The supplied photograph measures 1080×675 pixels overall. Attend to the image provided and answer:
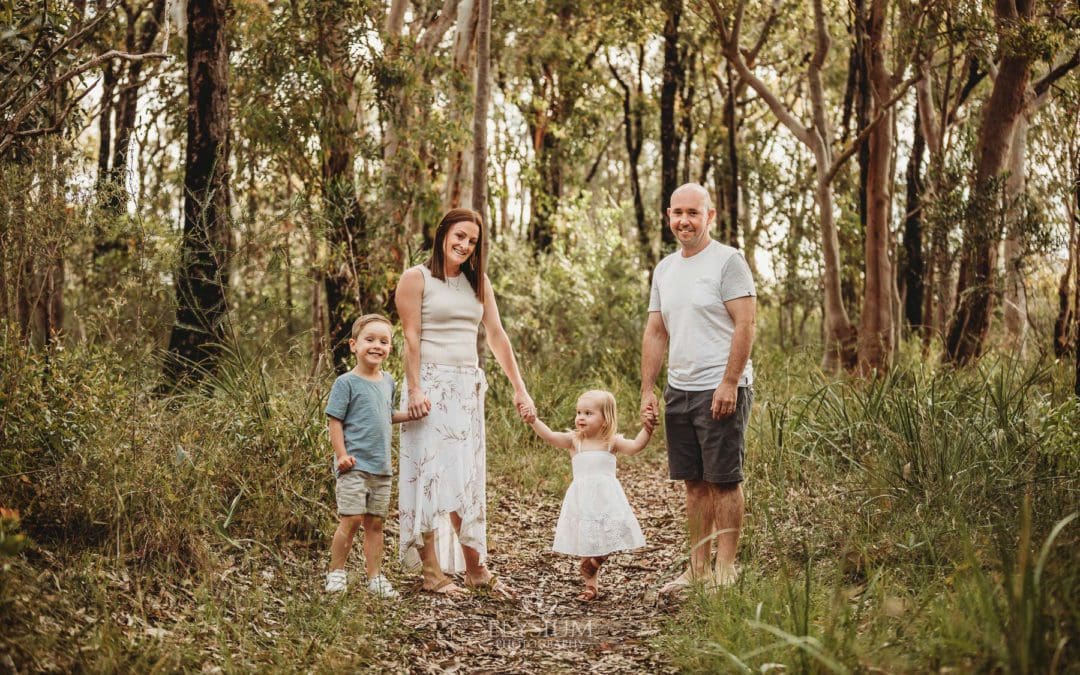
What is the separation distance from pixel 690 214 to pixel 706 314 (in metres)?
0.54

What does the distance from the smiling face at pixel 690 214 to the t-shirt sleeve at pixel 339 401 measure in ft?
6.34

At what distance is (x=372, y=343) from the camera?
495 centimetres

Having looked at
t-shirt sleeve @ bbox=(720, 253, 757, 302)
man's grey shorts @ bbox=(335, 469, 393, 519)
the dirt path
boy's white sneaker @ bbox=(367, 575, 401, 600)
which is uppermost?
t-shirt sleeve @ bbox=(720, 253, 757, 302)

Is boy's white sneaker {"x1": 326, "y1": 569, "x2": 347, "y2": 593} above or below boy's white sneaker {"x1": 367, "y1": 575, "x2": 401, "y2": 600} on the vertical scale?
above

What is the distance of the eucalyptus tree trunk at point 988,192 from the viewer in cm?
998

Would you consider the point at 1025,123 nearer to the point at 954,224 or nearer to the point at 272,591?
the point at 954,224

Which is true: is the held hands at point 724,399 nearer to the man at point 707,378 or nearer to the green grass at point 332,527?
the man at point 707,378

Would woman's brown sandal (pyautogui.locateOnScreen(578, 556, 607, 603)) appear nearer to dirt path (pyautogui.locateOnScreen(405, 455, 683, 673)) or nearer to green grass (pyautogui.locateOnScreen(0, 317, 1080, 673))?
dirt path (pyautogui.locateOnScreen(405, 455, 683, 673))

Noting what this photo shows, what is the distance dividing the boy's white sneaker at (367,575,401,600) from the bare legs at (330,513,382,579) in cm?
5

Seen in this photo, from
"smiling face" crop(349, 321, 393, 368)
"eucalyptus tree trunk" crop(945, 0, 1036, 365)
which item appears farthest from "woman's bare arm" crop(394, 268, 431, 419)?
"eucalyptus tree trunk" crop(945, 0, 1036, 365)

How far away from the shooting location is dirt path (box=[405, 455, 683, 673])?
4.18m

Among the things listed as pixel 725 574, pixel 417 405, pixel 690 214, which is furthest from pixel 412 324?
pixel 725 574

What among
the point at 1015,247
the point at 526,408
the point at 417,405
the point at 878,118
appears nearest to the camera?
the point at 417,405

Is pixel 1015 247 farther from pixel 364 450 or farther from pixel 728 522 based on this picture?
pixel 364 450
